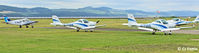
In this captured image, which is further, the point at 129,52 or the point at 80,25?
the point at 80,25

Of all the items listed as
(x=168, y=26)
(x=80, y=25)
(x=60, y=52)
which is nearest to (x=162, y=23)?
(x=168, y=26)

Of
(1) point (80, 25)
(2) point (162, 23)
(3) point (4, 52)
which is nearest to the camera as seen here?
(3) point (4, 52)

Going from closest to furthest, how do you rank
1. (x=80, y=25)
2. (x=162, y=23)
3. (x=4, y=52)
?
(x=4, y=52) → (x=162, y=23) → (x=80, y=25)

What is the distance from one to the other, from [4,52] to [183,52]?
11.8m

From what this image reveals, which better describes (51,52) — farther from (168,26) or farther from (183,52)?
(168,26)

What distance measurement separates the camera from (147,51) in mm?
19281

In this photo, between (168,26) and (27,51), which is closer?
(27,51)

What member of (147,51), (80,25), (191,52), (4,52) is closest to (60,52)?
(4,52)

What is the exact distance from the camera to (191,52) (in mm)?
18469

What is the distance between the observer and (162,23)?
41031 millimetres

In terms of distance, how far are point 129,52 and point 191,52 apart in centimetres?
408

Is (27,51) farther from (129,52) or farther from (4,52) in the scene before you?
(129,52)

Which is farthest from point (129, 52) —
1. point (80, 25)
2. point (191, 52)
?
point (80, 25)

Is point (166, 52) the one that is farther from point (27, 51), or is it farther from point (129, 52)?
point (27, 51)
